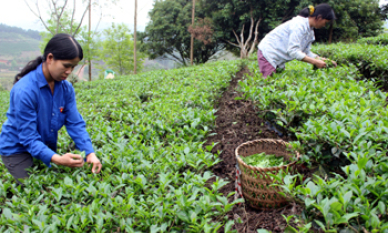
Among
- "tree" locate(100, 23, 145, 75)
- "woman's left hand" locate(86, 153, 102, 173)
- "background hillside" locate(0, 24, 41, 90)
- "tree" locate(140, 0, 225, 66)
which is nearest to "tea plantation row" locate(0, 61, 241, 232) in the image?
"woman's left hand" locate(86, 153, 102, 173)

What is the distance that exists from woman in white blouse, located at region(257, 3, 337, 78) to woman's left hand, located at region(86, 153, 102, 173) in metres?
2.64

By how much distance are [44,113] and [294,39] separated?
117 inches

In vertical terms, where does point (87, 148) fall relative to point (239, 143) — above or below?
above

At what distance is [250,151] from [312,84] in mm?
1259

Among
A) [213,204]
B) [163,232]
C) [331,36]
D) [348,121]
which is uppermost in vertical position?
[331,36]

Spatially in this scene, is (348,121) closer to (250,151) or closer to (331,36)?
(250,151)

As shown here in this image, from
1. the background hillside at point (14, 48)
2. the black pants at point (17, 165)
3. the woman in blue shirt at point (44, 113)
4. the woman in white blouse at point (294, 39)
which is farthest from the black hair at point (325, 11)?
the background hillside at point (14, 48)

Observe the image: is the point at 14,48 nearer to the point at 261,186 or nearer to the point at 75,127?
the point at 75,127

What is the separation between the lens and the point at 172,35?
25.8m

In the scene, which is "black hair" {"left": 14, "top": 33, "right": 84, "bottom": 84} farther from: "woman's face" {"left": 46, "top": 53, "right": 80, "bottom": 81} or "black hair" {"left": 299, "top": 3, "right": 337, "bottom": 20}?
"black hair" {"left": 299, "top": 3, "right": 337, "bottom": 20}

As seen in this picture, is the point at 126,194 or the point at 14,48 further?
the point at 14,48

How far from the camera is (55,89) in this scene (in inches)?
82.4

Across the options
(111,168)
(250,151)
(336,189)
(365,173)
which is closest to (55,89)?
(111,168)

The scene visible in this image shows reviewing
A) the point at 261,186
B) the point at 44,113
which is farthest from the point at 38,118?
the point at 261,186
